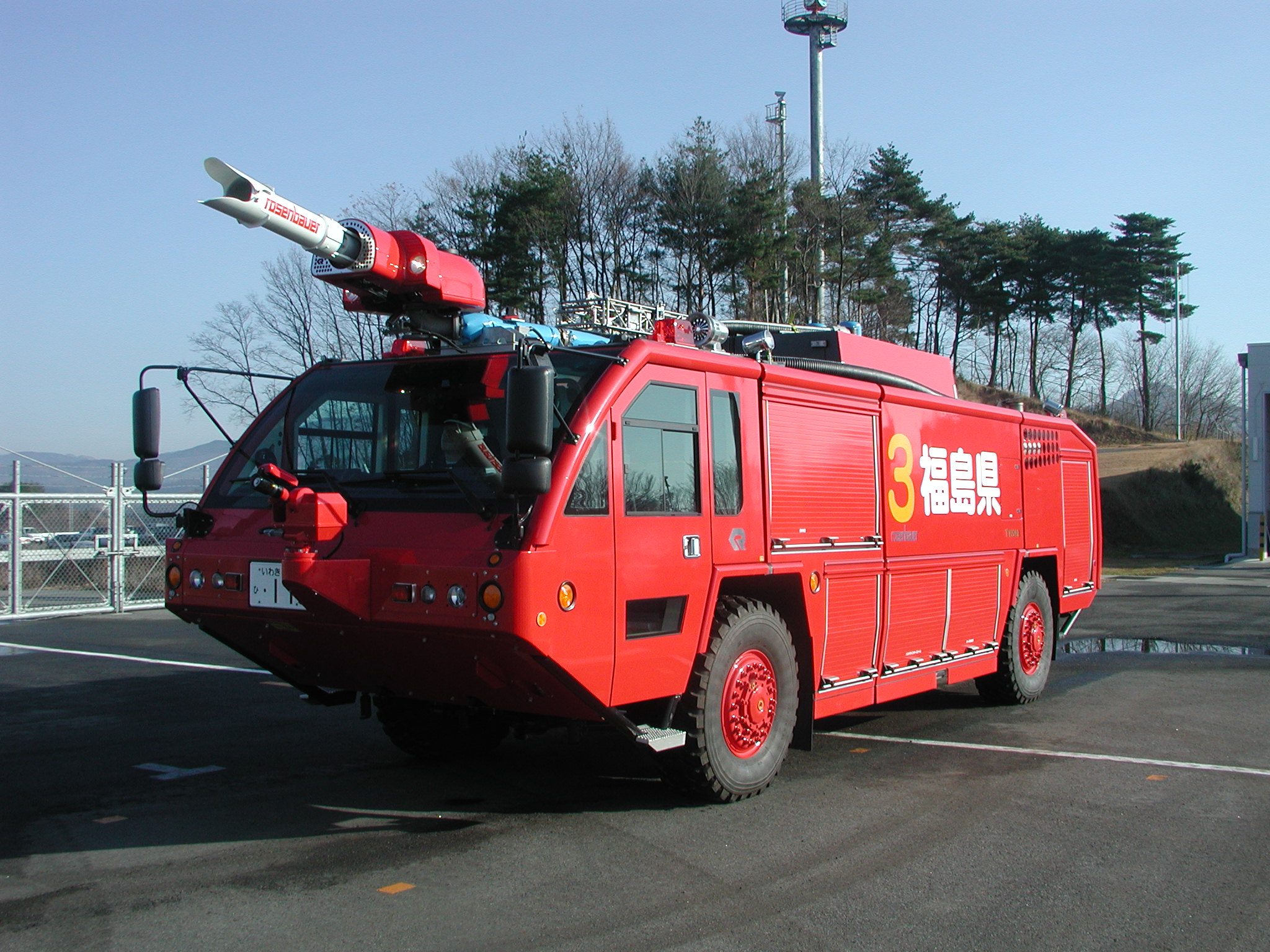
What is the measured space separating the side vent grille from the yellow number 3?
7.51 feet

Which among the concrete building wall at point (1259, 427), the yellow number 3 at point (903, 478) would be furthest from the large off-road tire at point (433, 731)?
the concrete building wall at point (1259, 427)

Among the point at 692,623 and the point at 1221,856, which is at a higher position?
the point at 692,623

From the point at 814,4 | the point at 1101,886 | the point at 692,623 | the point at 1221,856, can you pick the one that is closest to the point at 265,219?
the point at 692,623

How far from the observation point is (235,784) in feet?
21.6

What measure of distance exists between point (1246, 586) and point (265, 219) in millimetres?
21354

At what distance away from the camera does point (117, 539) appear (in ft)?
58.7

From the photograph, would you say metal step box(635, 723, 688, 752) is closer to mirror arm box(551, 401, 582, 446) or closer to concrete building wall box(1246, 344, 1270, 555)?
mirror arm box(551, 401, 582, 446)

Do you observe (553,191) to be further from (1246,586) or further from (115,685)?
(115,685)

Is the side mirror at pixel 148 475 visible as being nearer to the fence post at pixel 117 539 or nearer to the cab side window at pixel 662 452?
the cab side window at pixel 662 452

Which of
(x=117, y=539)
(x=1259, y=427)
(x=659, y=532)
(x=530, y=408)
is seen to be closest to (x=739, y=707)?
(x=659, y=532)

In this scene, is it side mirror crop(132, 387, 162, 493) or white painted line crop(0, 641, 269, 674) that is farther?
white painted line crop(0, 641, 269, 674)

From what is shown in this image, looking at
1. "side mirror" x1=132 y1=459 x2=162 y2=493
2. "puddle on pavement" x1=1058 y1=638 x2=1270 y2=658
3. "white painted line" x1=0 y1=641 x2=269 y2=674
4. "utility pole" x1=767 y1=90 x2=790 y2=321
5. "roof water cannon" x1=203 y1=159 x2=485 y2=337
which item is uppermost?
"utility pole" x1=767 y1=90 x2=790 y2=321

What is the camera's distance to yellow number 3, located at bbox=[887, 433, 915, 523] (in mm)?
7641

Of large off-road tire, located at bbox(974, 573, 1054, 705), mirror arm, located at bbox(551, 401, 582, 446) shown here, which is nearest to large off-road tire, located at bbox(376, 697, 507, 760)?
mirror arm, located at bbox(551, 401, 582, 446)
